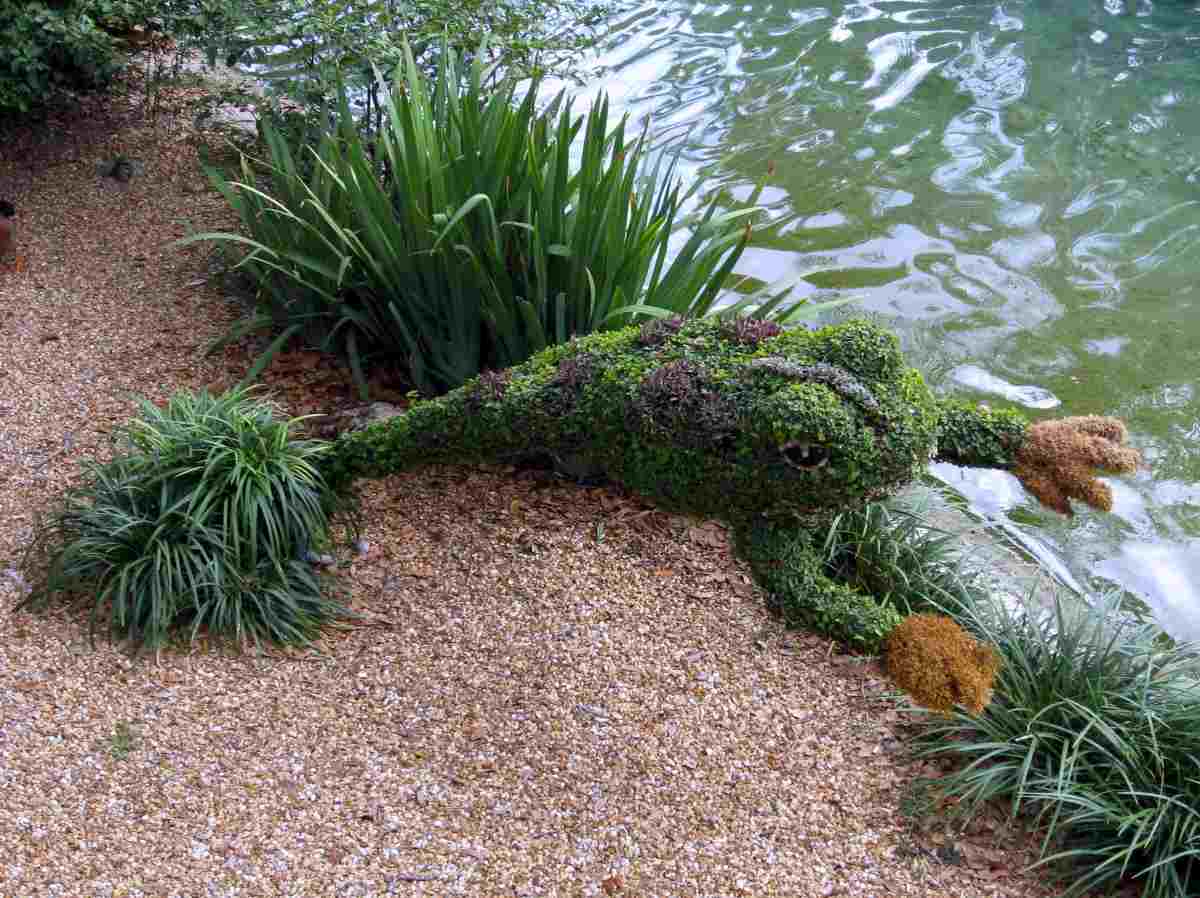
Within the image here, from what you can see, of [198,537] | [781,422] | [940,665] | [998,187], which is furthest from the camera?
[998,187]

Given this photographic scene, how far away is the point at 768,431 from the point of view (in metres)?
3.13

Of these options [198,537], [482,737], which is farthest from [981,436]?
[198,537]

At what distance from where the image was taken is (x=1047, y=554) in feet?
15.1

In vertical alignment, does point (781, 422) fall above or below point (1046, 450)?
above

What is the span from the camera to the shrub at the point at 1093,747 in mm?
3023

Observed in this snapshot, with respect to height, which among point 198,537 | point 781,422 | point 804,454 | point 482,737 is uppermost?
point 781,422

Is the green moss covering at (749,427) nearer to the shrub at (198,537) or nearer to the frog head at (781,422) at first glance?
the frog head at (781,422)

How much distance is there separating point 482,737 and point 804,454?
126 cm

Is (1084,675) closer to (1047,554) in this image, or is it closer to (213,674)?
(1047,554)

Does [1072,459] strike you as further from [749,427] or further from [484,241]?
[484,241]

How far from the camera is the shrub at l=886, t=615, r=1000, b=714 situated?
3174mm

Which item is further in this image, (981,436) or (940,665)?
(981,436)

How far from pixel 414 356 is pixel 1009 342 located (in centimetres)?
318

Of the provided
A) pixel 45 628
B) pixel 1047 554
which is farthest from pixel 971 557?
pixel 45 628
